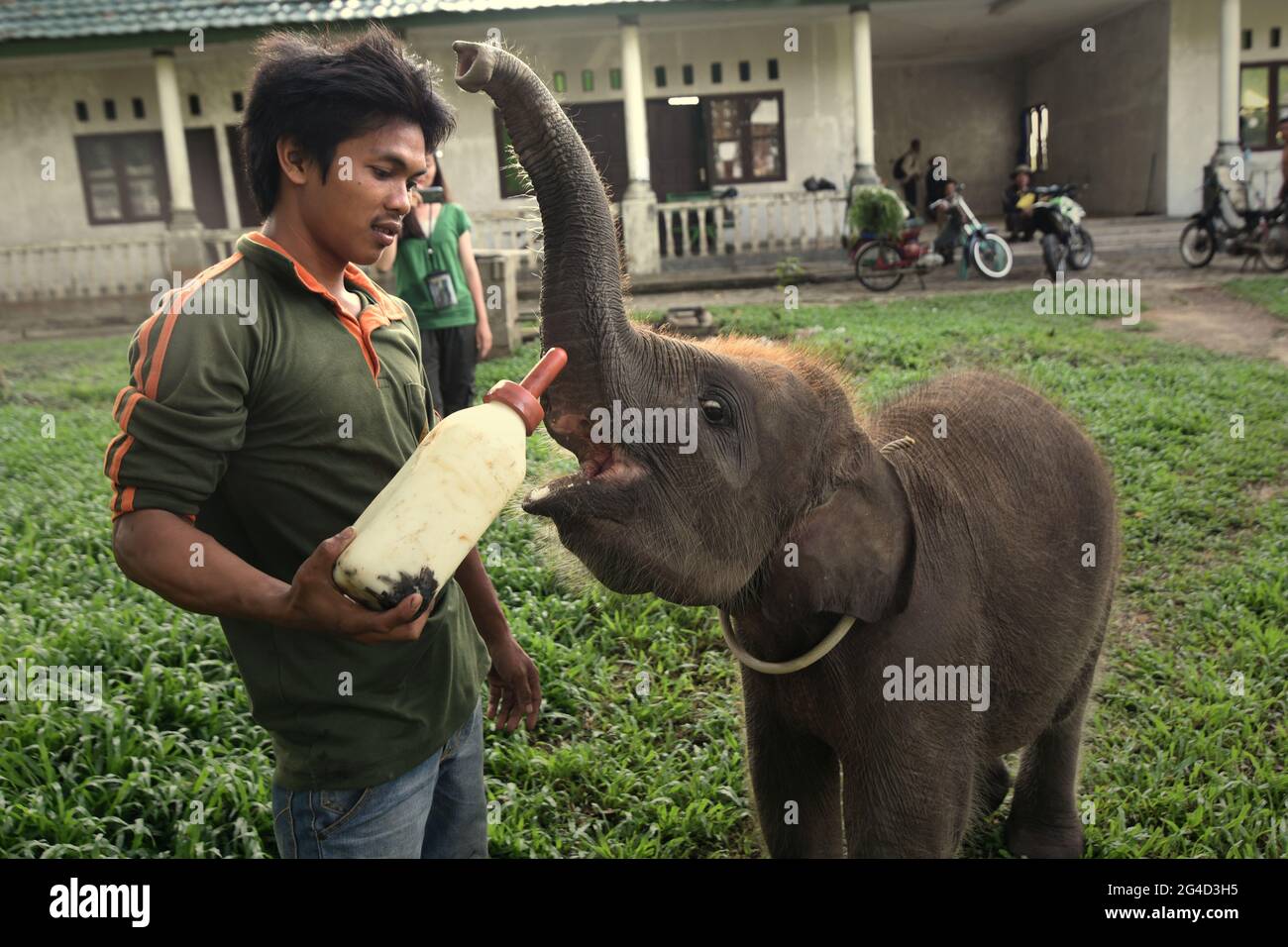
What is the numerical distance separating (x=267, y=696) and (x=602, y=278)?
92 centimetres

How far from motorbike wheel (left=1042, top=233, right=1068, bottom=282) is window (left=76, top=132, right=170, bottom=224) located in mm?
14255

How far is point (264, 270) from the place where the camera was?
1750mm

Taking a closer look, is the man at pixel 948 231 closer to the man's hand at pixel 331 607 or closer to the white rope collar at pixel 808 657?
the white rope collar at pixel 808 657

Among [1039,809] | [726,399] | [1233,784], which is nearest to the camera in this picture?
[726,399]

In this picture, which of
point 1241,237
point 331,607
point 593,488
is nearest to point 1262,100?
point 1241,237

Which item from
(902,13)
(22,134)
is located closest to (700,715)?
(902,13)

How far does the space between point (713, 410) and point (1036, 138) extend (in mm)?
26604

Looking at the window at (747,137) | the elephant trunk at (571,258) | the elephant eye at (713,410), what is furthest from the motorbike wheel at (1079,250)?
the elephant trunk at (571,258)

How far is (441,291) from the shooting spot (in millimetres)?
5828

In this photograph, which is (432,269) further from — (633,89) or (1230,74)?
(1230,74)

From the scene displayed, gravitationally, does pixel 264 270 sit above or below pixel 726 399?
above

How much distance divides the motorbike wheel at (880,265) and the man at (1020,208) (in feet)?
7.67

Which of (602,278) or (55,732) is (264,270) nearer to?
(602,278)

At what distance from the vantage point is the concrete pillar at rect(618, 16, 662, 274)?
1551cm
